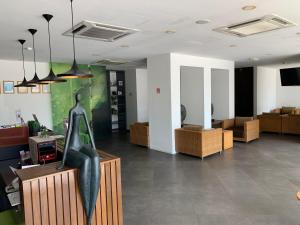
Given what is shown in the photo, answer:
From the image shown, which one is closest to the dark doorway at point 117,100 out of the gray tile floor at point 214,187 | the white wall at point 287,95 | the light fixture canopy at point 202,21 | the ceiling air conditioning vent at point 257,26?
the gray tile floor at point 214,187

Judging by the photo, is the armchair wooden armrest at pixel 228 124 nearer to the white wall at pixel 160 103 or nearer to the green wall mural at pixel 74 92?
the white wall at pixel 160 103

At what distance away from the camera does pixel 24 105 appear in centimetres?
743

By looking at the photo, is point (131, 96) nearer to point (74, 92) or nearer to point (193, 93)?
point (74, 92)

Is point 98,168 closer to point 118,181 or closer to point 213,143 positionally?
point 118,181

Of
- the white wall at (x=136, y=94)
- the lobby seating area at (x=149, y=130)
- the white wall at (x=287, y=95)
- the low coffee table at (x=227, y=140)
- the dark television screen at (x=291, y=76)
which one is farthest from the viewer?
the white wall at (x=287, y=95)

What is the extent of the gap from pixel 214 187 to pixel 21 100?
6175 millimetres

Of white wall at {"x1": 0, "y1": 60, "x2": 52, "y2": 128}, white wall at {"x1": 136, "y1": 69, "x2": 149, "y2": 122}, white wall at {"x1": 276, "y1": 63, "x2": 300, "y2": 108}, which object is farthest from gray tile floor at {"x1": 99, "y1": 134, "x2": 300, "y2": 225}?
white wall at {"x1": 276, "y1": 63, "x2": 300, "y2": 108}

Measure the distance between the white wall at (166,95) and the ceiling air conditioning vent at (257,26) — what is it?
2325 mm

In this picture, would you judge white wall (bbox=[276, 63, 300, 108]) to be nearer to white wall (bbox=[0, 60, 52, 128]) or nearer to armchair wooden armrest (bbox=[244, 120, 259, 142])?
armchair wooden armrest (bbox=[244, 120, 259, 142])

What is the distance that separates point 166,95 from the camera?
657 cm

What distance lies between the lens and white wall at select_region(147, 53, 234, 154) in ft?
21.2

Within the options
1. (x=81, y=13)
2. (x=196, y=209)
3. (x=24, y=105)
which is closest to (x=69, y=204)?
(x=196, y=209)

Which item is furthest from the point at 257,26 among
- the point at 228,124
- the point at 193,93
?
the point at 228,124

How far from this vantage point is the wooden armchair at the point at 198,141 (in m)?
5.94
